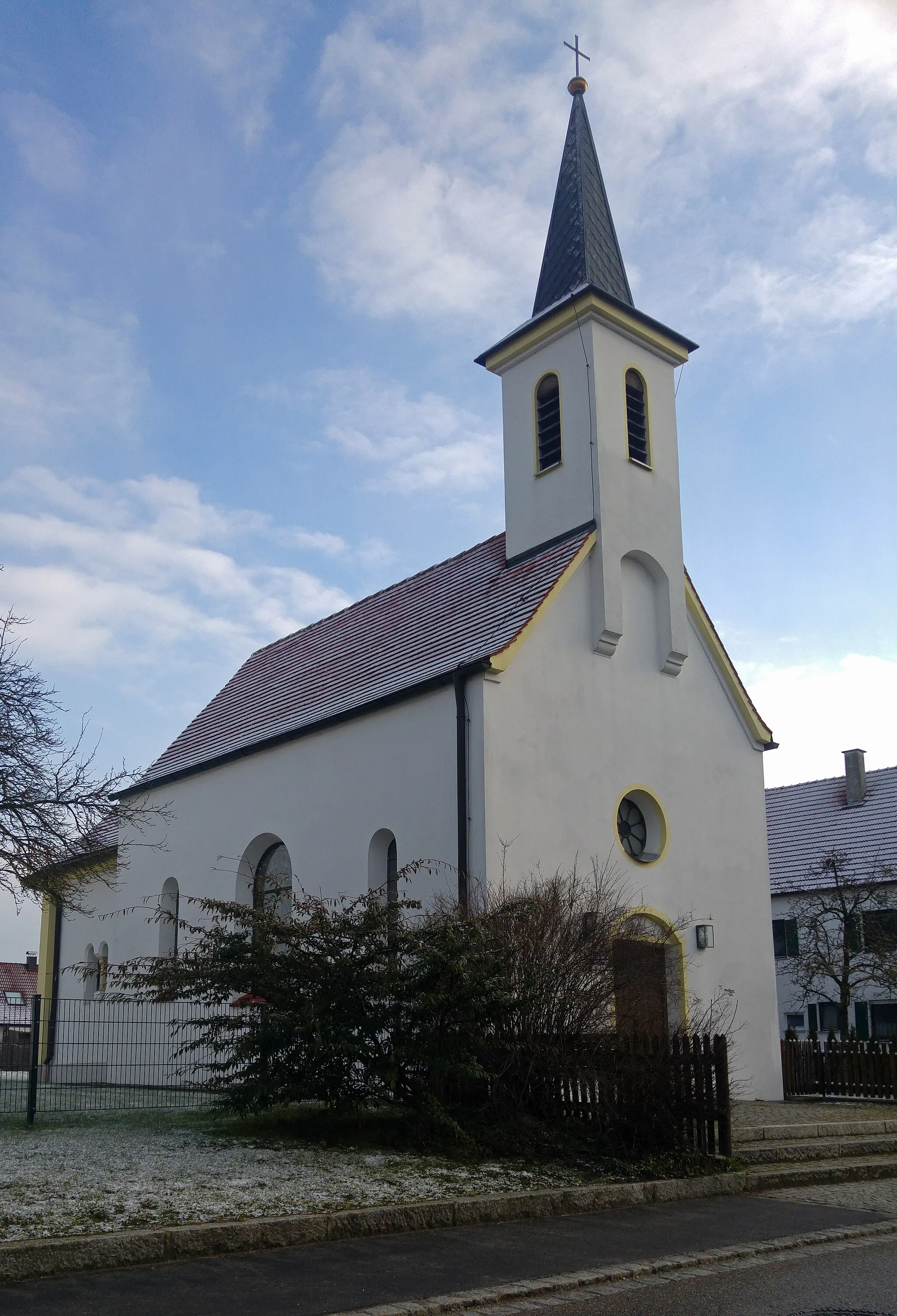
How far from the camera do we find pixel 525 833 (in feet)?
54.3

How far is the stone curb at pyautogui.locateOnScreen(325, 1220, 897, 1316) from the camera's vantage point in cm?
660

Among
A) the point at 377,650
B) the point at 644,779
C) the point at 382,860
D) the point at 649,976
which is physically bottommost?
the point at 649,976

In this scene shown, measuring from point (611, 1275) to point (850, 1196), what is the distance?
4.54 meters

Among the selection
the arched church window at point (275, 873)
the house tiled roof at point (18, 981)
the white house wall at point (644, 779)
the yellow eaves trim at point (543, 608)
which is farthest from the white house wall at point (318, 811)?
the house tiled roof at point (18, 981)

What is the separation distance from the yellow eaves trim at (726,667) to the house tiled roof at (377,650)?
2.69m

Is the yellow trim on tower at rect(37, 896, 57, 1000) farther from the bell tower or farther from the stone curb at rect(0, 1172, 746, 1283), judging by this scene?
the stone curb at rect(0, 1172, 746, 1283)

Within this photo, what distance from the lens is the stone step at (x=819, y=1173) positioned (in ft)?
37.1

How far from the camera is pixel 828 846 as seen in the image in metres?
34.8

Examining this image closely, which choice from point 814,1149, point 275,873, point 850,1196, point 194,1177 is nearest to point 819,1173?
point 850,1196

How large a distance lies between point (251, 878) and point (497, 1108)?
10.7 metres

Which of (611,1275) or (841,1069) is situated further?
(841,1069)

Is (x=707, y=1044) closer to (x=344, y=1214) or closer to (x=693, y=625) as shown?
(x=344, y=1214)

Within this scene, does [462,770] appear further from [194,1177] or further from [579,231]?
[579,231]

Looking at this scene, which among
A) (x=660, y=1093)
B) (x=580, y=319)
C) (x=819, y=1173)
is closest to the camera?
(x=660, y=1093)
